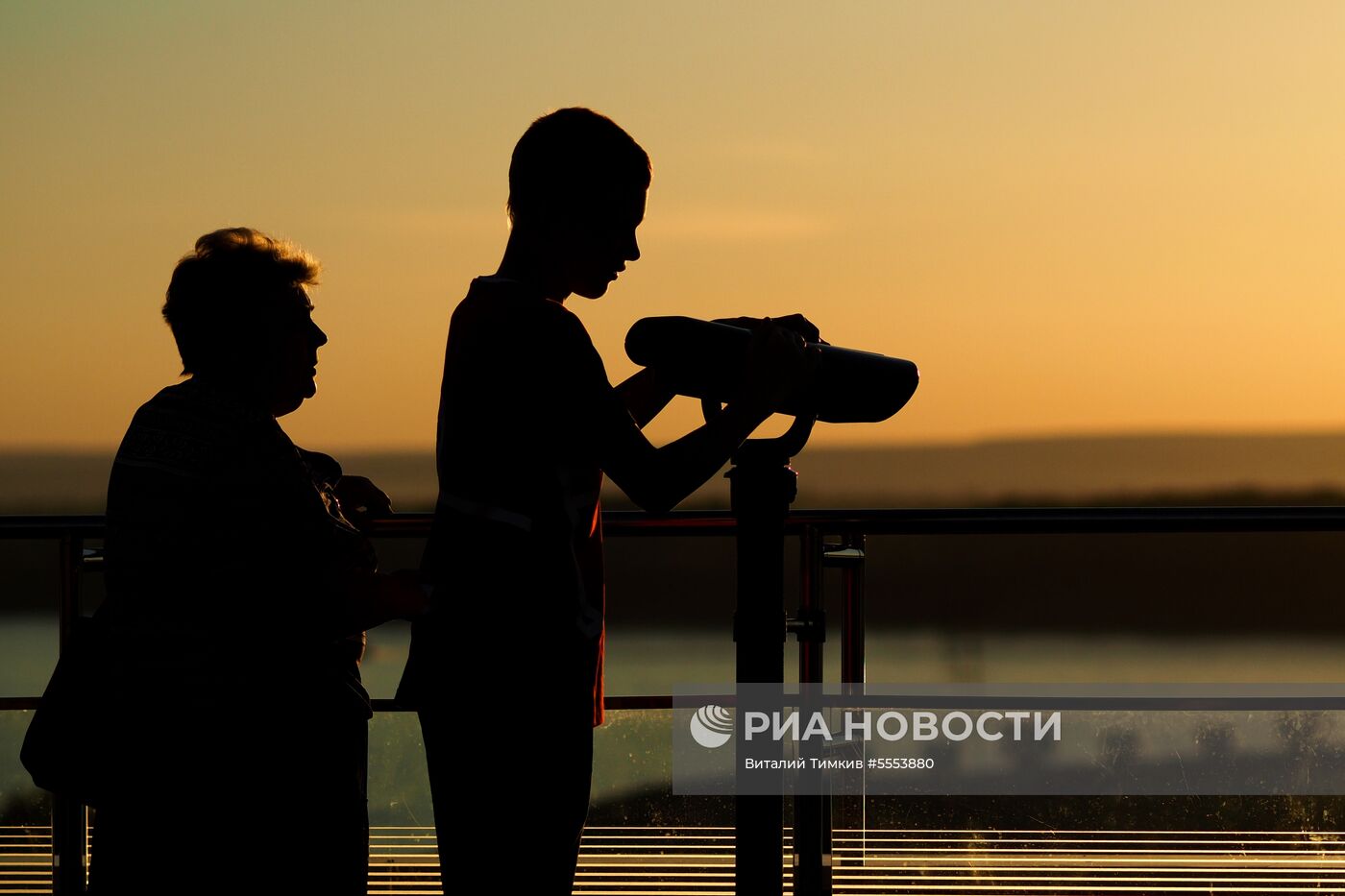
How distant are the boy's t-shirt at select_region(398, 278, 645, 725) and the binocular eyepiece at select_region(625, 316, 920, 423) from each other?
0.07m

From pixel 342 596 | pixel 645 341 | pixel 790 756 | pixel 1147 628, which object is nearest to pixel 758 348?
pixel 645 341

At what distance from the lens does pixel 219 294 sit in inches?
56.2

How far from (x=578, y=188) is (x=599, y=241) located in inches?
2.1

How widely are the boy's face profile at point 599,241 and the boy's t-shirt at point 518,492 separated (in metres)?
0.06

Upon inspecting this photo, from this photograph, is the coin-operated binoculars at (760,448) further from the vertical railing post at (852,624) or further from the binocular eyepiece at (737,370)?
the vertical railing post at (852,624)

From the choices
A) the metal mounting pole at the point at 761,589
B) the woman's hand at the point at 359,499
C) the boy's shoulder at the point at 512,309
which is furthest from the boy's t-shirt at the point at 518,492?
the woman's hand at the point at 359,499

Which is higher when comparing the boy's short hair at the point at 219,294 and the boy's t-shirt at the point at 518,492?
the boy's short hair at the point at 219,294

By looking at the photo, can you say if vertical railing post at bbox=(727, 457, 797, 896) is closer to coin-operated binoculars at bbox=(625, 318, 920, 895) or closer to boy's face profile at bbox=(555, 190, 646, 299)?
coin-operated binoculars at bbox=(625, 318, 920, 895)

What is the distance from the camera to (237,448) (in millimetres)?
1344

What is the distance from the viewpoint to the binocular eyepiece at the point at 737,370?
52.6 inches

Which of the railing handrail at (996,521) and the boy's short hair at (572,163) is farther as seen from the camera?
the railing handrail at (996,521)

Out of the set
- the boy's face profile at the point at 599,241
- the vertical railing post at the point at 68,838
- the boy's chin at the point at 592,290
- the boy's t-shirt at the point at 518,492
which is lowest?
the vertical railing post at the point at 68,838

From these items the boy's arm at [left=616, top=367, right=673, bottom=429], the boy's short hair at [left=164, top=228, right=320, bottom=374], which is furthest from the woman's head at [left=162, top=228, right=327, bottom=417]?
the boy's arm at [left=616, top=367, right=673, bottom=429]

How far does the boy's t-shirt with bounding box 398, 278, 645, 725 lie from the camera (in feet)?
4.18
